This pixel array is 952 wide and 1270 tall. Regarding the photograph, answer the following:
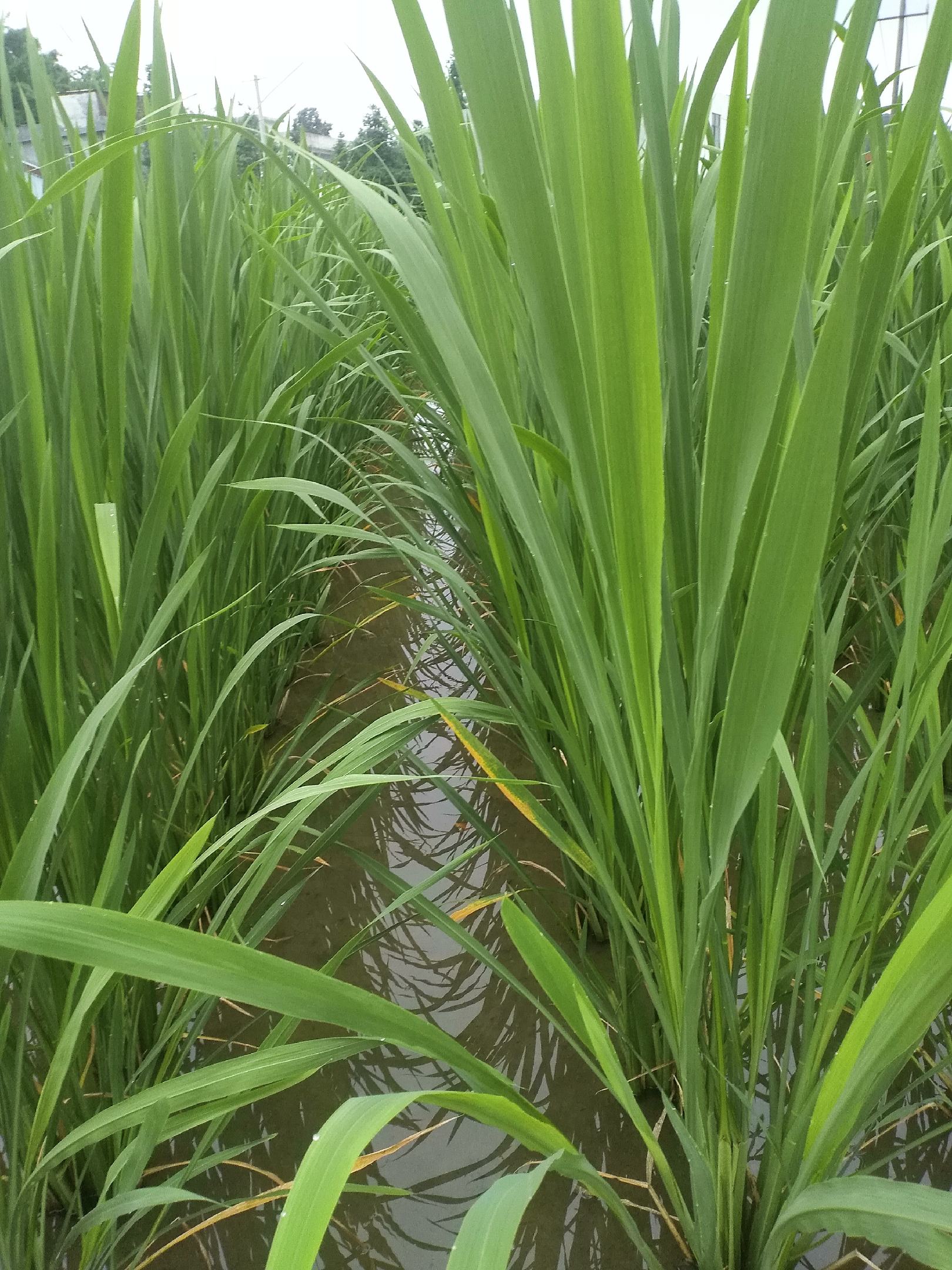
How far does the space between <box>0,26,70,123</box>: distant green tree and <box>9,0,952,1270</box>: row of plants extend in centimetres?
9

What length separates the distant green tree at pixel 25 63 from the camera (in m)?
0.60

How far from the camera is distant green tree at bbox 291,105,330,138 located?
6.48 ft

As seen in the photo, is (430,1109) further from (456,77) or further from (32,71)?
(456,77)

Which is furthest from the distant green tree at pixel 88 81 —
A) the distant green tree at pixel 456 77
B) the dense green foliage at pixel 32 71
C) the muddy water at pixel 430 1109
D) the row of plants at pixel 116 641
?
Answer: the muddy water at pixel 430 1109

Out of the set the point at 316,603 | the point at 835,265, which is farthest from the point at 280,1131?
the point at 835,265

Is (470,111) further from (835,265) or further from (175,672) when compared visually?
(835,265)

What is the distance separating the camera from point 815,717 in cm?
35

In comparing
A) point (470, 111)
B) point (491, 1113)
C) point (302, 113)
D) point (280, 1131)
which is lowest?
point (280, 1131)

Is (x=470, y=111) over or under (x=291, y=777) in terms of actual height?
over

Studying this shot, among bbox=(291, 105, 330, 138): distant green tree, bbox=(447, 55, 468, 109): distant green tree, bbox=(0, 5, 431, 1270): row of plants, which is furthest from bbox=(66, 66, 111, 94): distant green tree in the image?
bbox=(291, 105, 330, 138): distant green tree

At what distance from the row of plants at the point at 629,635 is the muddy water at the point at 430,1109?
0.03 meters

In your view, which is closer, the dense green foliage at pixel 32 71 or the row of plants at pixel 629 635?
the row of plants at pixel 629 635

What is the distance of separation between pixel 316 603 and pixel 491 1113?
2.72ft

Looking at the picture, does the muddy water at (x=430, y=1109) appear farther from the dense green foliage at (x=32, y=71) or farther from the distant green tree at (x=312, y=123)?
the distant green tree at (x=312, y=123)
